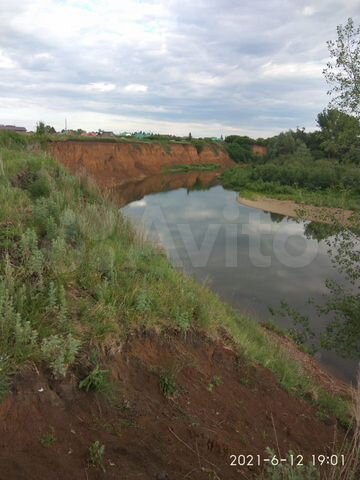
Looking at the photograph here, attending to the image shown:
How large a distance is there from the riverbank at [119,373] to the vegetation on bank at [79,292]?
1 centimetres

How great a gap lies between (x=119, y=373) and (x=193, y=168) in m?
72.3

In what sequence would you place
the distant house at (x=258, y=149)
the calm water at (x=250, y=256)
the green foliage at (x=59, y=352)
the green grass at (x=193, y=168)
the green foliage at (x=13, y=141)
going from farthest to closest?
the distant house at (x=258, y=149), the green grass at (x=193, y=168), the calm water at (x=250, y=256), the green foliage at (x=13, y=141), the green foliage at (x=59, y=352)

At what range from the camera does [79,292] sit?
3752 mm

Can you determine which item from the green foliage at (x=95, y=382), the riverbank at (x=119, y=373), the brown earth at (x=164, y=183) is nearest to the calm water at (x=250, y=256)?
the riverbank at (x=119, y=373)

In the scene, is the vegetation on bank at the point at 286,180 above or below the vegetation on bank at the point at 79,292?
above

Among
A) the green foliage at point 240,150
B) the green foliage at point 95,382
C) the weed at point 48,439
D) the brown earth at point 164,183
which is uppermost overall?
the green foliage at point 240,150

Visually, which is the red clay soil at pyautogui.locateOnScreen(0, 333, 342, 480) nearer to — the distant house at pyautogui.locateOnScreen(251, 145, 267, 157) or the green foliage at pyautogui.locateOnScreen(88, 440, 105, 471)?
the green foliage at pyautogui.locateOnScreen(88, 440, 105, 471)

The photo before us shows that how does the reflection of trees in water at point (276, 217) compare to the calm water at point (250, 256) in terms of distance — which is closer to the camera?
the calm water at point (250, 256)

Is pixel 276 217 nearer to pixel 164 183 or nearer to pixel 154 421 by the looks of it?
pixel 164 183

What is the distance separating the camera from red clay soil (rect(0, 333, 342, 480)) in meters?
2.35

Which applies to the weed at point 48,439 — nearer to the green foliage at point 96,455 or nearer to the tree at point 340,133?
the green foliage at point 96,455

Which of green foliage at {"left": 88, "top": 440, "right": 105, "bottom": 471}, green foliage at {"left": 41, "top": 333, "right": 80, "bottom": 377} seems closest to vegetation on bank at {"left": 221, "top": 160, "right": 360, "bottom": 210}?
green foliage at {"left": 41, "top": 333, "right": 80, "bottom": 377}

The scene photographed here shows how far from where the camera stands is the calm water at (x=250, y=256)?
40.2 feet

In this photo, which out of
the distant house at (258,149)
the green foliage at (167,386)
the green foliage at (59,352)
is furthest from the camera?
the distant house at (258,149)
